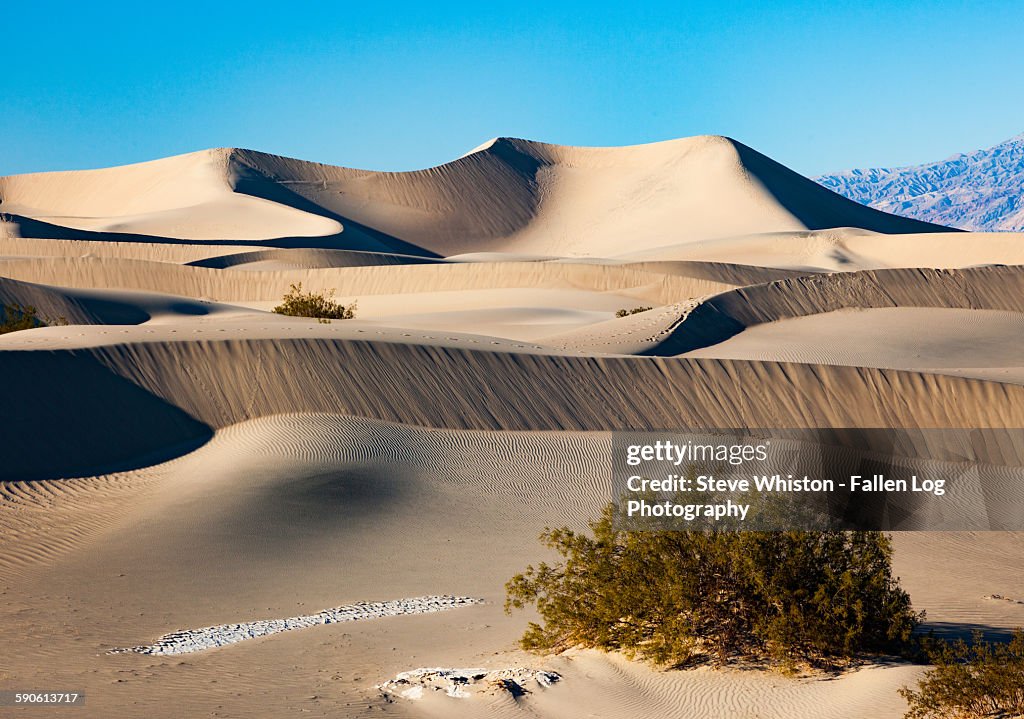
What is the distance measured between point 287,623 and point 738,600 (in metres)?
4.49

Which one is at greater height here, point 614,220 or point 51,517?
point 614,220

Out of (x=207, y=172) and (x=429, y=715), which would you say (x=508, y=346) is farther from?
(x=207, y=172)

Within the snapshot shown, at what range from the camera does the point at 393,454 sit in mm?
17828

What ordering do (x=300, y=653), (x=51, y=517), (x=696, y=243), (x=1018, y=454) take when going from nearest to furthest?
1. (x=300, y=653)
2. (x=51, y=517)
3. (x=1018, y=454)
4. (x=696, y=243)

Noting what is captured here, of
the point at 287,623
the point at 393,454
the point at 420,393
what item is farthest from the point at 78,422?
the point at 287,623

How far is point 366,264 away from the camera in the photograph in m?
54.4

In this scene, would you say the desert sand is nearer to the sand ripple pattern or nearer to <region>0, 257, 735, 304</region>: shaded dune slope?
the sand ripple pattern

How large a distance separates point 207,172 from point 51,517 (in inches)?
3386

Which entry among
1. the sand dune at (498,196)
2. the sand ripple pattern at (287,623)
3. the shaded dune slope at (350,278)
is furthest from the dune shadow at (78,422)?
the sand dune at (498,196)

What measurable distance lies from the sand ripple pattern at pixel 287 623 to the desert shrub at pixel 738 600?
2.40 metres

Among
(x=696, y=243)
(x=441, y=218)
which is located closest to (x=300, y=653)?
(x=696, y=243)

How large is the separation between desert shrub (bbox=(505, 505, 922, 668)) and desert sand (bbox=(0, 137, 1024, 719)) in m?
0.34

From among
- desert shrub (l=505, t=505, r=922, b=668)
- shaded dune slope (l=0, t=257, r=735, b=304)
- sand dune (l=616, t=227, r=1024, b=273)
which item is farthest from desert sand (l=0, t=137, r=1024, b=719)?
sand dune (l=616, t=227, r=1024, b=273)

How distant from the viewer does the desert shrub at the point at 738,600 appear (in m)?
9.05
